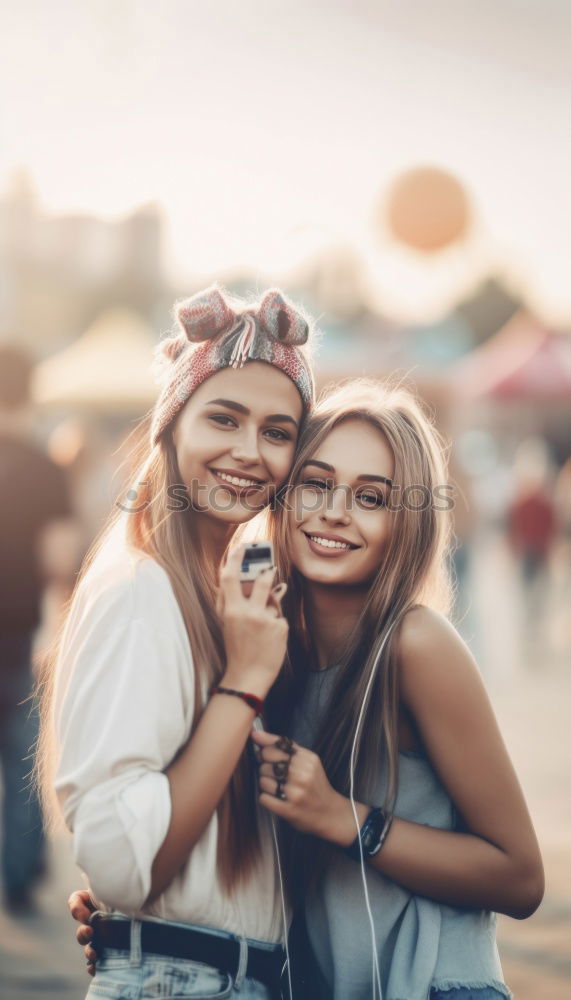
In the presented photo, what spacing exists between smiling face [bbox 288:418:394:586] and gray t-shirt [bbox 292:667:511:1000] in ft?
1.48

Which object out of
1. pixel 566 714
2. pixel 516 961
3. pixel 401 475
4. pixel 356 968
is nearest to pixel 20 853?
pixel 516 961

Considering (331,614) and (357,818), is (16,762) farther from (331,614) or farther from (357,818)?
(357,818)

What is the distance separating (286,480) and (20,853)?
120 inches

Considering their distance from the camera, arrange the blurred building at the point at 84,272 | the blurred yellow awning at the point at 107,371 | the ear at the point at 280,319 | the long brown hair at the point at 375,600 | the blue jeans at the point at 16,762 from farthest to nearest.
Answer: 1. the blurred building at the point at 84,272
2. the blurred yellow awning at the point at 107,371
3. the blue jeans at the point at 16,762
4. the ear at the point at 280,319
5. the long brown hair at the point at 375,600

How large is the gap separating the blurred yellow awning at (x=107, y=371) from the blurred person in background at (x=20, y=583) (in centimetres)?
1007

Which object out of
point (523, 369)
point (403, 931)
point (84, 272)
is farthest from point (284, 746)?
point (84, 272)

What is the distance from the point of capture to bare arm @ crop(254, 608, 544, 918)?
2.16 m

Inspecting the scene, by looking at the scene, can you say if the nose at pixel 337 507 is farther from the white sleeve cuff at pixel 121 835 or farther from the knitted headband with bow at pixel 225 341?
the white sleeve cuff at pixel 121 835

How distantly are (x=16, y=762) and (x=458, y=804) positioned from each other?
120 inches

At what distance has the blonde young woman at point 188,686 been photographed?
185cm

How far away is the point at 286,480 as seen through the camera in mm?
2473

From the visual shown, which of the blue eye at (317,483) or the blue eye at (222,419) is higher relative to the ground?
the blue eye at (222,419)

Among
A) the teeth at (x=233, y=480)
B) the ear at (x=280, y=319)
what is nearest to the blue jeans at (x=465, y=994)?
the teeth at (x=233, y=480)

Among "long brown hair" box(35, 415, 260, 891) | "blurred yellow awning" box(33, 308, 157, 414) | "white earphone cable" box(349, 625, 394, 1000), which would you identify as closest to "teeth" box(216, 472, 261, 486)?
"long brown hair" box(35, 415, 260, 891)
